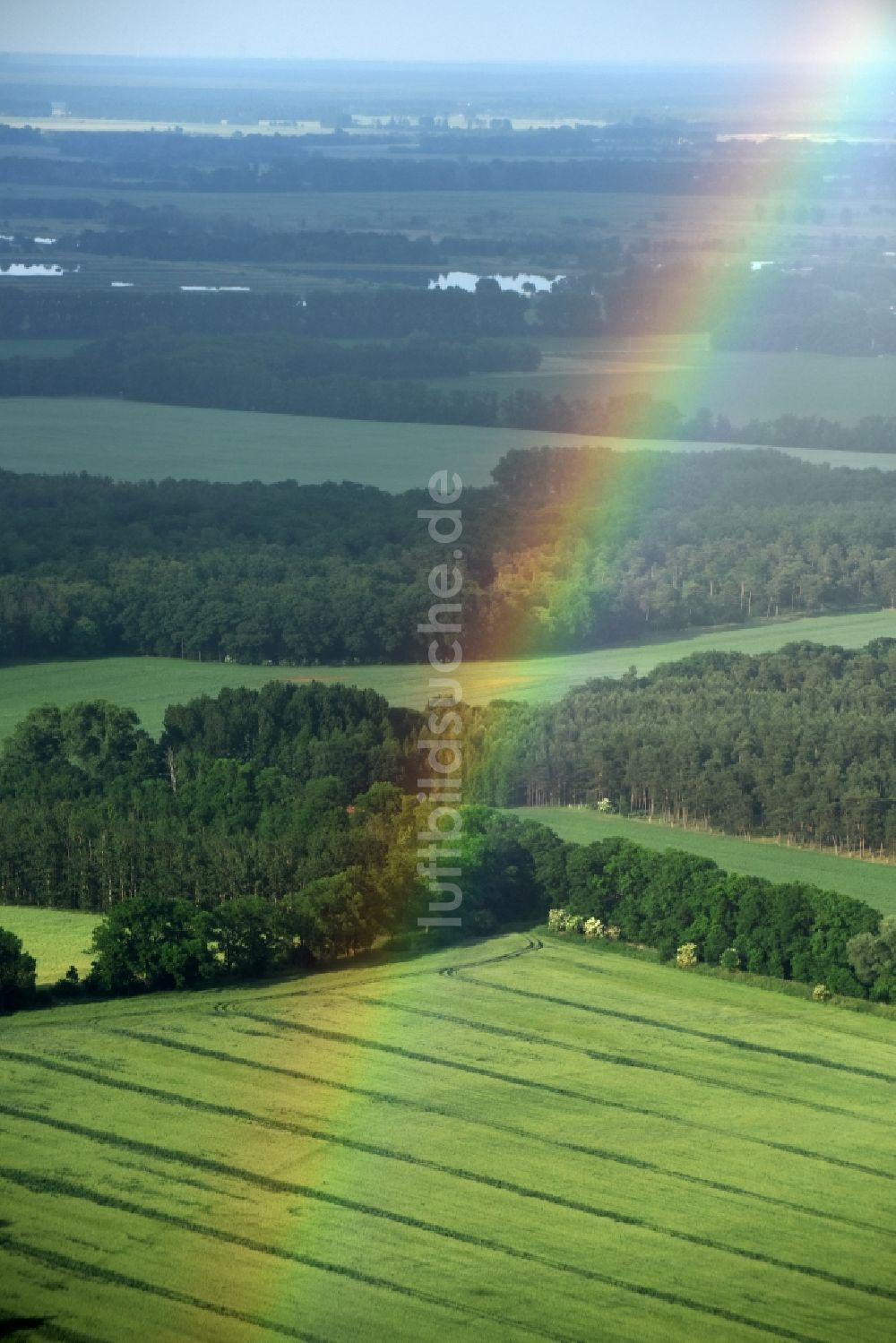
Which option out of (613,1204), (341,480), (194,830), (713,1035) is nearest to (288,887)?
(194,830)

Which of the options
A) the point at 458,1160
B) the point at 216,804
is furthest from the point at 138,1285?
the point at 216,804

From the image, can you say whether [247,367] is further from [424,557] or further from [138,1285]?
[138,1285]

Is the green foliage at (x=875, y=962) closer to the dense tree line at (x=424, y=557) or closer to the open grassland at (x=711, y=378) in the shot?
the dense tree line at (x=424, y=557)

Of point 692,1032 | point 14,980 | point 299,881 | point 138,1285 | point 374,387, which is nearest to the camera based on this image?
point 138,1285

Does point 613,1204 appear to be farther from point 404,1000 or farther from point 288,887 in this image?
point 288,887

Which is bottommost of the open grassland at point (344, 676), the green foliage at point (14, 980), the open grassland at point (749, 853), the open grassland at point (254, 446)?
the green foliage at point (14, 980)

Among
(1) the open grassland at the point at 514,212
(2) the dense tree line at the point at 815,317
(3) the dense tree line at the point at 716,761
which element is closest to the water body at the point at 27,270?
(1) the open grassland at the point at 514,212

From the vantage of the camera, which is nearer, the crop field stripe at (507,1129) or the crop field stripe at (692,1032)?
the crop field stripe at (507,1129)

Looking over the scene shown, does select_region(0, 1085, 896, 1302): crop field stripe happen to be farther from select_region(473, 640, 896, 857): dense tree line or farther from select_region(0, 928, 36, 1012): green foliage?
select_region(473, 640, 896, 857): dense tree line
